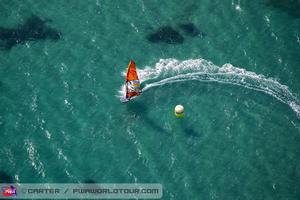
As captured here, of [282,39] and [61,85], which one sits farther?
[282,39]

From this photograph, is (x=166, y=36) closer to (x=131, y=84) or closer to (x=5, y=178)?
(x=131, y=84)

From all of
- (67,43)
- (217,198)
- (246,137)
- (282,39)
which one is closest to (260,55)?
(282,39)

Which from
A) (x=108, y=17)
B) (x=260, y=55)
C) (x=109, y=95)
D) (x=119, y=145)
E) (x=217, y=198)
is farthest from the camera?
(x=108, y=17)

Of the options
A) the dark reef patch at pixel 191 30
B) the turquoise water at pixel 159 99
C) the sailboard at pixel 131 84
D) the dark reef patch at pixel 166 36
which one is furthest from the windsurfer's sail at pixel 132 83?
the dark reef patch at pixel 191 30

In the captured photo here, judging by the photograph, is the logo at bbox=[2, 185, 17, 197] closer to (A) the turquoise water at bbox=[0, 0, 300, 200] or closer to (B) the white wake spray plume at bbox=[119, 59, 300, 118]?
(A) the turquoise water at bbox=[0, 0, 300, 200]

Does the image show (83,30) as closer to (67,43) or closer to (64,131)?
(67,43)

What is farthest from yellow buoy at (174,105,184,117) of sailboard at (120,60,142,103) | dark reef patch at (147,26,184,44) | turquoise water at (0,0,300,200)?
dark reef patch at (147,26,184,44)

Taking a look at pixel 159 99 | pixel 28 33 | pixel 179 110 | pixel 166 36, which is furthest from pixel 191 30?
pixel 28 33

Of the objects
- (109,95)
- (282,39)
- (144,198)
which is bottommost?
(144,198)
